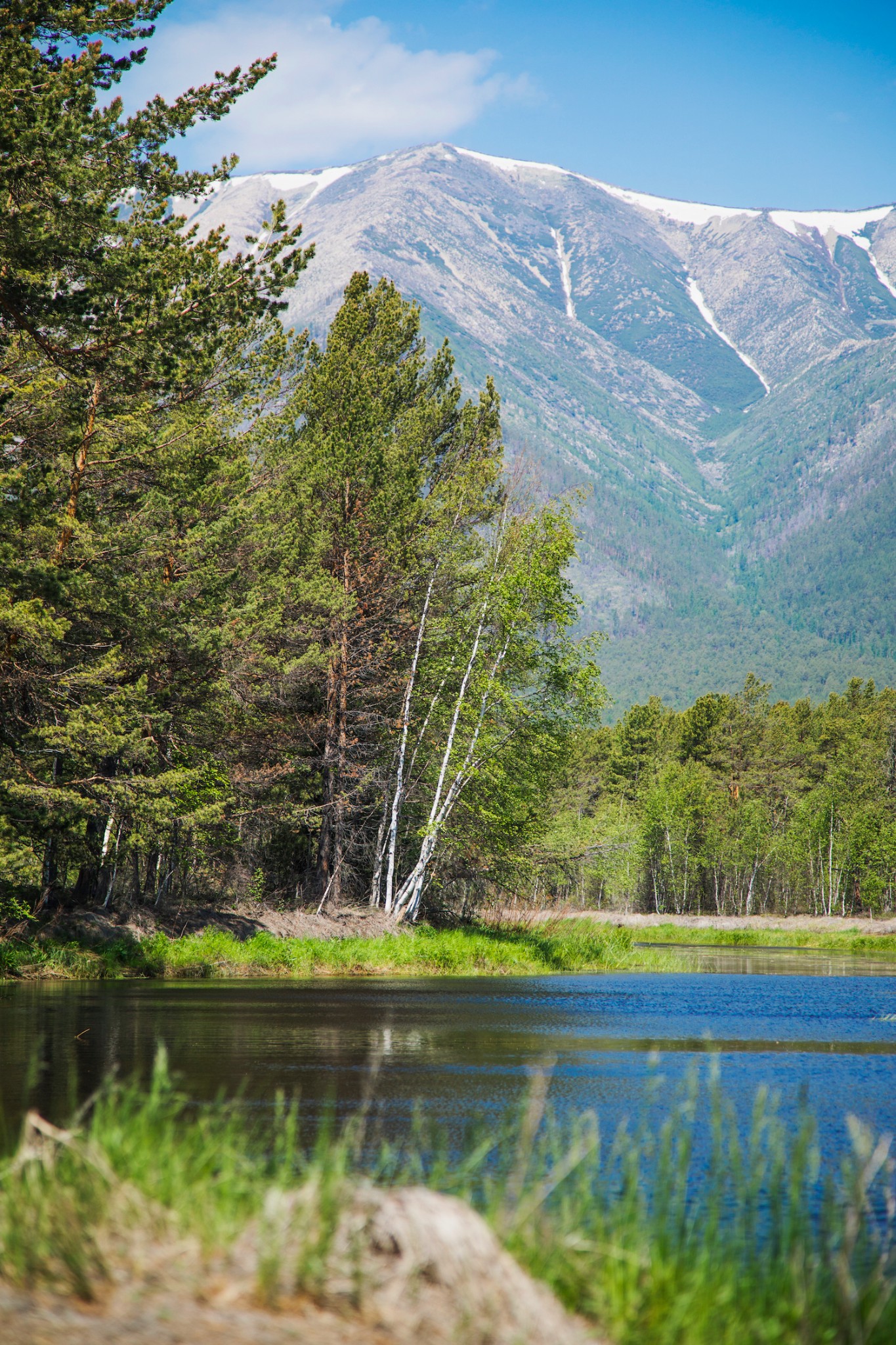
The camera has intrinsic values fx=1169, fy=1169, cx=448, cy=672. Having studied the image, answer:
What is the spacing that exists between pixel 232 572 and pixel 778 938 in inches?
2002

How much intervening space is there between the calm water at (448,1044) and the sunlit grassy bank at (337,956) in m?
→ 1.21

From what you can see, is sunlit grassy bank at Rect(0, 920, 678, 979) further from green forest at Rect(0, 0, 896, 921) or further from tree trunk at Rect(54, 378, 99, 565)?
tree trunk at Rect(54, 378, 99, 565)

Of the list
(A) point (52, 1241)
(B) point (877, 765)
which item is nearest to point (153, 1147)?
(A) point (52, 1241)

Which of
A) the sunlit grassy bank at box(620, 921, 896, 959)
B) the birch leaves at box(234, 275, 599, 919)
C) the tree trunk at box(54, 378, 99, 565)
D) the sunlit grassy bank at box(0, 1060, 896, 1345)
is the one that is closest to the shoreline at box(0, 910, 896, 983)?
the birch leaves at box(234, 275, 599, 919)

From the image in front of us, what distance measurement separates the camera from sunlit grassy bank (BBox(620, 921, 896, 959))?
5800 cm

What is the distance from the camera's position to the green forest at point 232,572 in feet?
52.2

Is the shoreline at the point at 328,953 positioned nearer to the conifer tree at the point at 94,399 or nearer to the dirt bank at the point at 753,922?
the conifer tree at the point at 94,399

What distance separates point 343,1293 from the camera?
3.90 metres

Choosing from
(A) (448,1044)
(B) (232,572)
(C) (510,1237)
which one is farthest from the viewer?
(B) (232,572)

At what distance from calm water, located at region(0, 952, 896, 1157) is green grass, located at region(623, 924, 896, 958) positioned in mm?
35212

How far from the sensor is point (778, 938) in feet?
221

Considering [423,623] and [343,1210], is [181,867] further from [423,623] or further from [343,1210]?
[343,1210]

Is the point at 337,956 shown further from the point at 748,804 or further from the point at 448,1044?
the point at 748,804

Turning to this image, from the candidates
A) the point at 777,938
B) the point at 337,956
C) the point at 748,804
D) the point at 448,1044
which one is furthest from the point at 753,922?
the point at 448,1044
